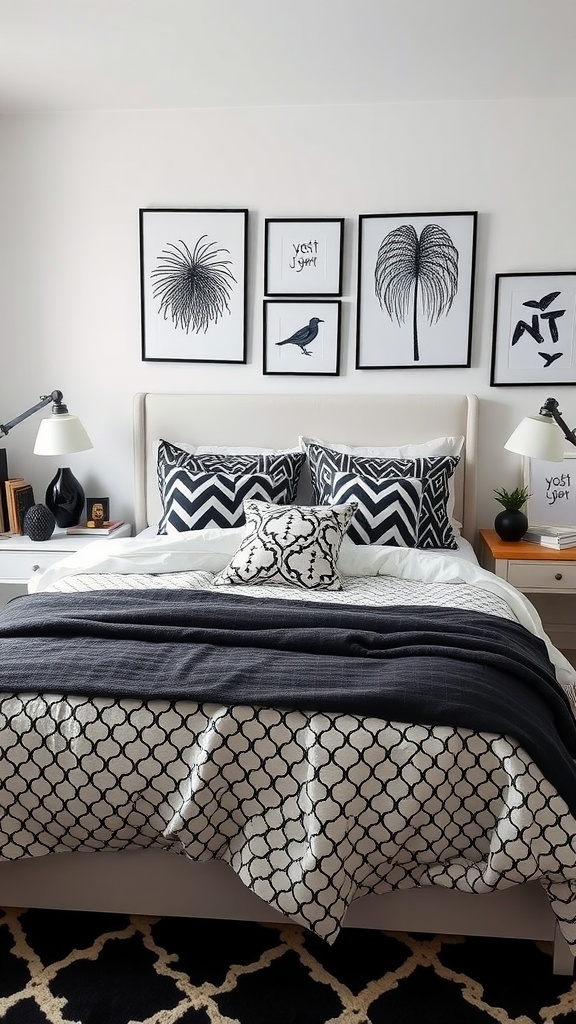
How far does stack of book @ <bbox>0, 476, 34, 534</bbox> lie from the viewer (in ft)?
12.0

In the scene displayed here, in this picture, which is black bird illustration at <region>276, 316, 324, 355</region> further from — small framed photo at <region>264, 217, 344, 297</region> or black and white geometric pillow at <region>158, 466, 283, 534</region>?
black and white geometric pillow at <region>158, 466, 283, 534</region>

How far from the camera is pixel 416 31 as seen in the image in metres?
2.73

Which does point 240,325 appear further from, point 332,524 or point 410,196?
point 332,524

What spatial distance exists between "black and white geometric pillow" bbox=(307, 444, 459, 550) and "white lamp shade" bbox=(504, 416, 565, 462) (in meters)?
0.35

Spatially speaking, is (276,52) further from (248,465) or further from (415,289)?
(248,465)

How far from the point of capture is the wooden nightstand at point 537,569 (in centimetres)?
323

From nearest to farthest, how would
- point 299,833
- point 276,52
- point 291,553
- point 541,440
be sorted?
point 299,833 < point 291,553 < point 276,52 < point 541,440

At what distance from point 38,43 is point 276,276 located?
4.19 feet

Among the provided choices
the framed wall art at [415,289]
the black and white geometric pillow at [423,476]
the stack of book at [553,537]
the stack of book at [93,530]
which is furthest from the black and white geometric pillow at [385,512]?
the stack of book at [93,530]

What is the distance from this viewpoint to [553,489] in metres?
3.63

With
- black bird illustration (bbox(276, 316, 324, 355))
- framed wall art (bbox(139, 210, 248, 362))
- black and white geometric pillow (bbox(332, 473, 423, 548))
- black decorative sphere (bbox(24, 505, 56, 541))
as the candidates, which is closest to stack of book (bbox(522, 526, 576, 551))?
black and white geometric pillow (bbox(332, 473, 423, 548))

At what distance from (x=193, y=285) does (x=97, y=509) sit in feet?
3.61

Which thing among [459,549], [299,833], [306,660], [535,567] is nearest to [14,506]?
[459,549]

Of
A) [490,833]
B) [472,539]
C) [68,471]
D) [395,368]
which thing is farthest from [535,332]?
[490,833]
